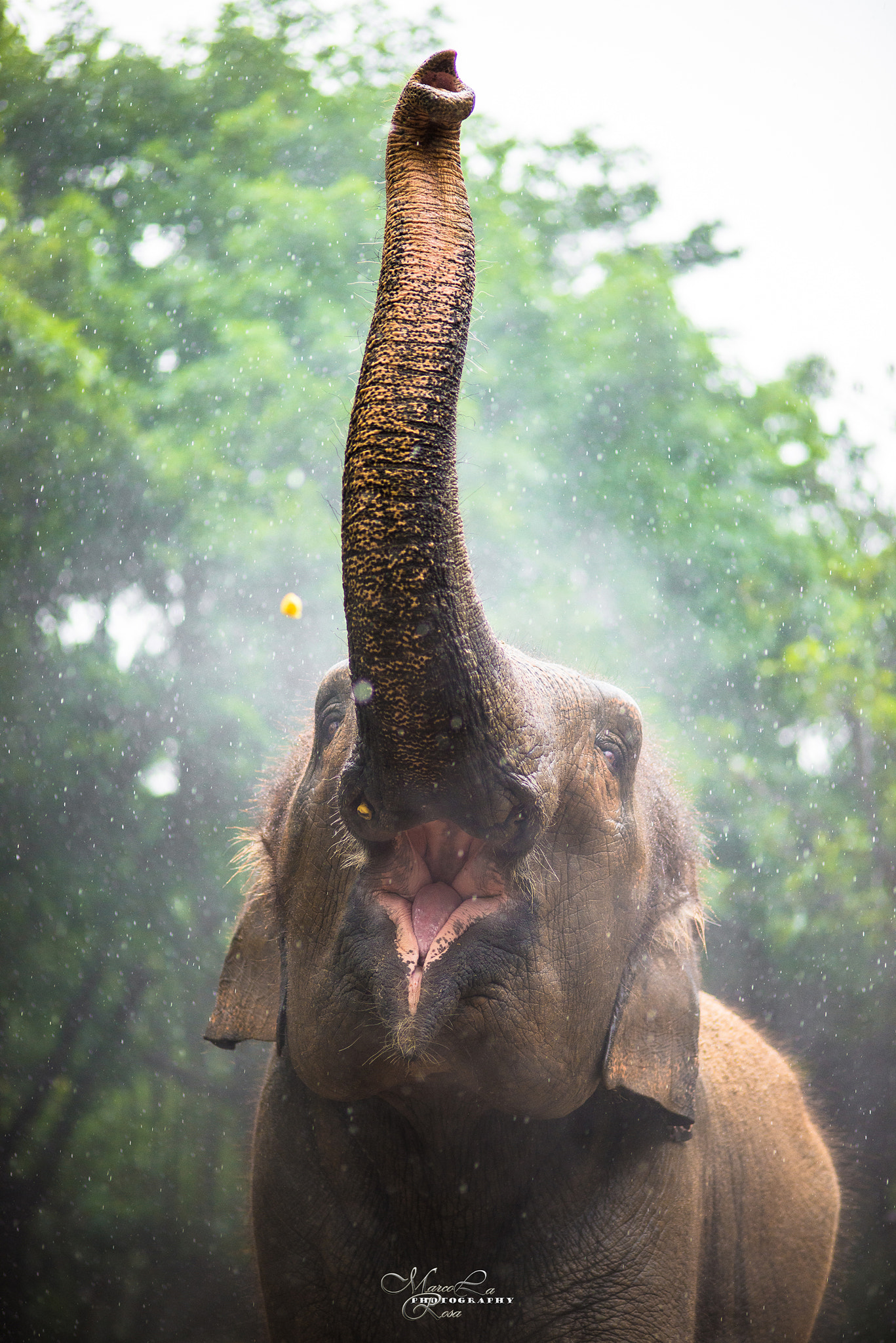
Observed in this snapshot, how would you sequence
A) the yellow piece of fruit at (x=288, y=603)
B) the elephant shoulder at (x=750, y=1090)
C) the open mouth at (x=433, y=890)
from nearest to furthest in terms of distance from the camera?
the open mouth at (x=433, y=890), the elephant shoulder at (x=750, y=1090), the yellow piece of fruit at (x=288, y=603)

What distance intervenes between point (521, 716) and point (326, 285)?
5345mm

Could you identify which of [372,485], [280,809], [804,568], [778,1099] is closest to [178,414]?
[804,568]

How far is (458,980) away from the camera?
1670mm

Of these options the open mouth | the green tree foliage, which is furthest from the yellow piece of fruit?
the open mouth

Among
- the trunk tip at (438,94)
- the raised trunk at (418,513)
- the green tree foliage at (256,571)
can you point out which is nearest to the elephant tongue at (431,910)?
the raised trunk at (418,513)

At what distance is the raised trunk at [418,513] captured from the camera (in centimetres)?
129

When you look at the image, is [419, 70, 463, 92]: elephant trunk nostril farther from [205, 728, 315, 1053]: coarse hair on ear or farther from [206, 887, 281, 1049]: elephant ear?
[206, 887, 281, 1049]: elephant ear

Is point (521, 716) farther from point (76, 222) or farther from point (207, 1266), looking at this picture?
point (76, 222)

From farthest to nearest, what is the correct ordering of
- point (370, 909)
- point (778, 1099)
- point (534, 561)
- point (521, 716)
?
point (534, 561) → point (778, 1099) → point (370, 909) → point (521, 716)

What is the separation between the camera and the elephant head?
1.31 meters

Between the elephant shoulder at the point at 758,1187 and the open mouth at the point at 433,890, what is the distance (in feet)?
3.82

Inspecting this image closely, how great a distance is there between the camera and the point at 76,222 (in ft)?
20.2

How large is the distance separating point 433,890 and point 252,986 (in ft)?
2.95

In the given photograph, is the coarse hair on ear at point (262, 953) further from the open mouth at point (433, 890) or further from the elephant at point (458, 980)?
the open mouth at point (433, 890)
